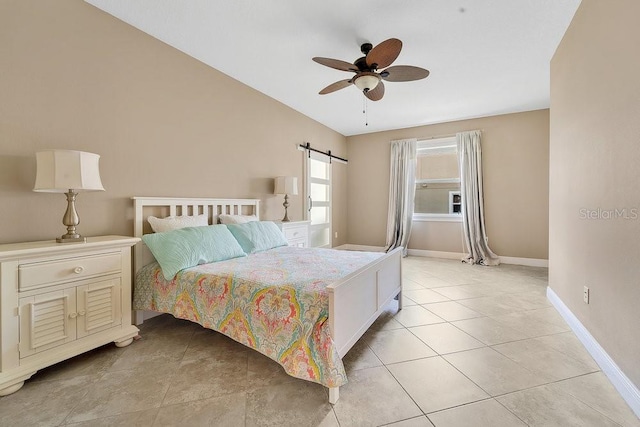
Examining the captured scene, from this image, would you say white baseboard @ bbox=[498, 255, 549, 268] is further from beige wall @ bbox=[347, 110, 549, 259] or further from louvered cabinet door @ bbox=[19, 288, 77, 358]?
louvered cabinet door @ bbox=[19, 288, 77, 358]

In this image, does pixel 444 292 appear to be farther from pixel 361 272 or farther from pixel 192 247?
pixel 192 247

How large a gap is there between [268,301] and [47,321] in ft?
4.42

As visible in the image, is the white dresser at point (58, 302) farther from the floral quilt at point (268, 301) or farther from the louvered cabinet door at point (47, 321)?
the floral quilt at point (268, 301)

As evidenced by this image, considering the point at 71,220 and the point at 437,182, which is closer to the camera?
the point at 71,220

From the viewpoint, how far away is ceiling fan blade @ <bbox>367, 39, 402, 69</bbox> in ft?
6.39

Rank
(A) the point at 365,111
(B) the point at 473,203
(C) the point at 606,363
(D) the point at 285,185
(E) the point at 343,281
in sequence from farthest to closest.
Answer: (B) the point at 473,203, (A) the point at 365,111, (D) the point at 285,185, (C) the point at 606,363, (E) the point at 343,281

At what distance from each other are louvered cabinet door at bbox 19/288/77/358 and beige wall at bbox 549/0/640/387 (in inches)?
128

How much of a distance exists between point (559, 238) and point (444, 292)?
1249mm

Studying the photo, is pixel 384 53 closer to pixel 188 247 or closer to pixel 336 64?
pixel 336 64

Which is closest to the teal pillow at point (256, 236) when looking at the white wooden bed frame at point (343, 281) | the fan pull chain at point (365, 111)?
the white wooden bed frame at point (343, 281)

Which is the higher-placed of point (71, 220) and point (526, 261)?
point (71, 220)

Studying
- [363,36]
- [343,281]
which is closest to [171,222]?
[343,281]

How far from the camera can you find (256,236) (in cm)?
278

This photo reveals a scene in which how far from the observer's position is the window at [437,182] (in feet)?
16.9
